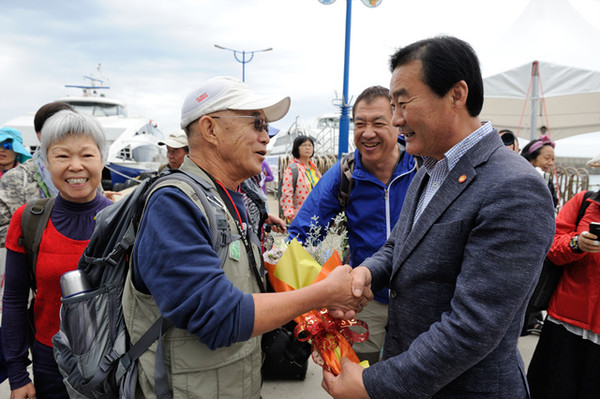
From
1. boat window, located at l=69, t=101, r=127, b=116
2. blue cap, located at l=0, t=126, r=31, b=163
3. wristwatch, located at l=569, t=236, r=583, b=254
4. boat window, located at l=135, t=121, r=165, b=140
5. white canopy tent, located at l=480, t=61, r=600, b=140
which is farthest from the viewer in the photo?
boat window, located at l=69, t=101, r=127, b=116

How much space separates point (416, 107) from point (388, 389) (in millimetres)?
1124

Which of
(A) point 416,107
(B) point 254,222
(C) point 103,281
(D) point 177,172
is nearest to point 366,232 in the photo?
(B) point 254,222

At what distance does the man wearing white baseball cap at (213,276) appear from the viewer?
122 cm

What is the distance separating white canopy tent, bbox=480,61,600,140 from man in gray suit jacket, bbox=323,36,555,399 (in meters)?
7.26

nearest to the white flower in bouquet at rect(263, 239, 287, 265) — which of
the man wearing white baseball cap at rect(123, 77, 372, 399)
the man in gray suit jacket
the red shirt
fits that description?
the man wearing white baseball cap at rect(123, 77, 372, 399)

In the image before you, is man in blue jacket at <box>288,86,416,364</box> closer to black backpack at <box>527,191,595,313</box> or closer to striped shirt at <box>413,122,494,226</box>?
striped shirt at <box>413,122,494,226</box>

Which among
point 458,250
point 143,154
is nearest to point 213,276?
point 458,250

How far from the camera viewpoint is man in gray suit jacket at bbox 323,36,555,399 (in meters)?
1.18

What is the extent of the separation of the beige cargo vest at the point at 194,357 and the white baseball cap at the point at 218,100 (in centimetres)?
45

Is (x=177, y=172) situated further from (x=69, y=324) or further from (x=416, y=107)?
(x=416, y=107)

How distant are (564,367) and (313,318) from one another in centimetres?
227

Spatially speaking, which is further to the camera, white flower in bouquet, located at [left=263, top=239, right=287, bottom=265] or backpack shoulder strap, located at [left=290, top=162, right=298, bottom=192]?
backpack shoulder strap, located at [left=290, top=162, right=298, bottom=192]

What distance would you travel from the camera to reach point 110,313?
154 centimetres

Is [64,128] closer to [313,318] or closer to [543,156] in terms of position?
[313,318]
